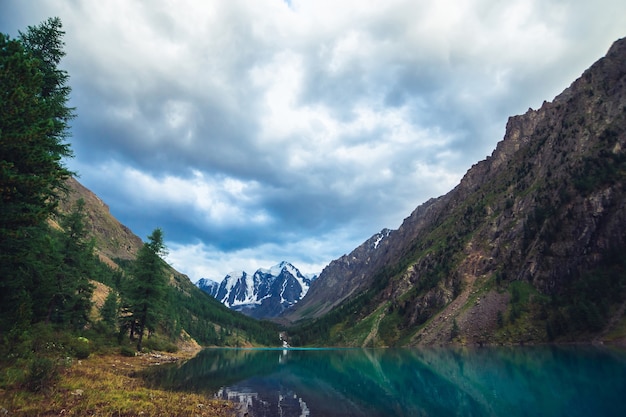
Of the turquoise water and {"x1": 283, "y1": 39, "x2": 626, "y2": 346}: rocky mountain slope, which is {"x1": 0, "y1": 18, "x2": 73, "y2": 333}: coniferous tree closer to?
the turquoise water

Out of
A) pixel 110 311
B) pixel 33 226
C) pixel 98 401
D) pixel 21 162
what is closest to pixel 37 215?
pixel 21 162

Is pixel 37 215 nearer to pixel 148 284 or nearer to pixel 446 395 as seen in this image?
pixel 446 395

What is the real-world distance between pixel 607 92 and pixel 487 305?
127 m

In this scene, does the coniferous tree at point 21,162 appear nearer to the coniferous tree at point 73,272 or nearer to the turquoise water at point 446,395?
the turquoise water at point 446,395

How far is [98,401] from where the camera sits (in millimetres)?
17969

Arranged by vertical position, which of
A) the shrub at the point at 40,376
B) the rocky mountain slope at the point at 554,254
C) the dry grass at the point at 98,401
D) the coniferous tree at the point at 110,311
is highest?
the rocky mountain slope at the point at 554,254

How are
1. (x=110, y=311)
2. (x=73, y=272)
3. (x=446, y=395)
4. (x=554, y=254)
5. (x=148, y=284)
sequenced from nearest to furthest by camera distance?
(x=446, y=395) → (x=73, y=272) → (x=148, y=284) → (x=110, y=311) → (x=554, y=254)

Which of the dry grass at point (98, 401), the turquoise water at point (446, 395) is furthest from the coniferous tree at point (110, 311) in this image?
the dry grass at point (98, 401)

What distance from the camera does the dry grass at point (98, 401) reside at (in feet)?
50.4

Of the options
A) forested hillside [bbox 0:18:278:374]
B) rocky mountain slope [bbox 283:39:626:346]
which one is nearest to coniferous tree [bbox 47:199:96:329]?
forested hillside [bbox 0:18:278:374]

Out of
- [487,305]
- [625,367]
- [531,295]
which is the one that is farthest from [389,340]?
[625,367]

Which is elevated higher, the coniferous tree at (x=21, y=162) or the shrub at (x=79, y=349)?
the coniferous tree at (x=21, y=162)

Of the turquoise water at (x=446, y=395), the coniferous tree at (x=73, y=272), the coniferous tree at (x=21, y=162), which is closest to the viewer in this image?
the coniferous tree at (x=21, y=162)

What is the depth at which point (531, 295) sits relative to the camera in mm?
134125
